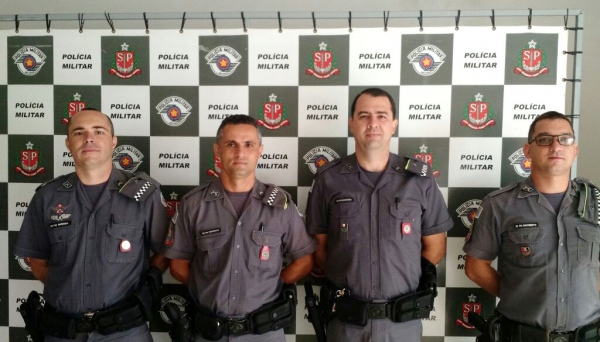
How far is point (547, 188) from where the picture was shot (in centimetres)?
196

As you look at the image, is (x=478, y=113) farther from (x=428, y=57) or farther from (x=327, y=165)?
(x=327, y=165)

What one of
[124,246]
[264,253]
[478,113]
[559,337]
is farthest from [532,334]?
[124,246]

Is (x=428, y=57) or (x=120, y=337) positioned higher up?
(x=428, y=57)

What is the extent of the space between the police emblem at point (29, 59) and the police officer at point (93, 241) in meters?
0.73

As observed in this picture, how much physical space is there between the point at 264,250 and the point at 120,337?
0.82 m

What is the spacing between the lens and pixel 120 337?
197 centimetres

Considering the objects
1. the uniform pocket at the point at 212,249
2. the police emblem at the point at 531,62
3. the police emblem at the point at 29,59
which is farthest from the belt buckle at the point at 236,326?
the police emblem at the point at 531,62

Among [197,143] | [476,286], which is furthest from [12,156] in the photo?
[476,286]

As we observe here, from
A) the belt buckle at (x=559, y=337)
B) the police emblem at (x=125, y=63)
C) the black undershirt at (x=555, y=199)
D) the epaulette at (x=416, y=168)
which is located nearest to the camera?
the belt buckle at (x=559, y=337)

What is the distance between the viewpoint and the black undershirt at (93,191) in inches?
79.5

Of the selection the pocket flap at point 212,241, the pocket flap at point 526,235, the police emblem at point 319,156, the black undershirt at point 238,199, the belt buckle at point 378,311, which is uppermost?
the police emblem at point 319,156

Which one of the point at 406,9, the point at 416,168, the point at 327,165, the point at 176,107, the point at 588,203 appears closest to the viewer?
the point at 588,203

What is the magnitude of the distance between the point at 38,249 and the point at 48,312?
32cm

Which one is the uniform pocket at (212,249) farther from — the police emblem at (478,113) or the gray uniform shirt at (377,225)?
the police emblem at (478,113)
